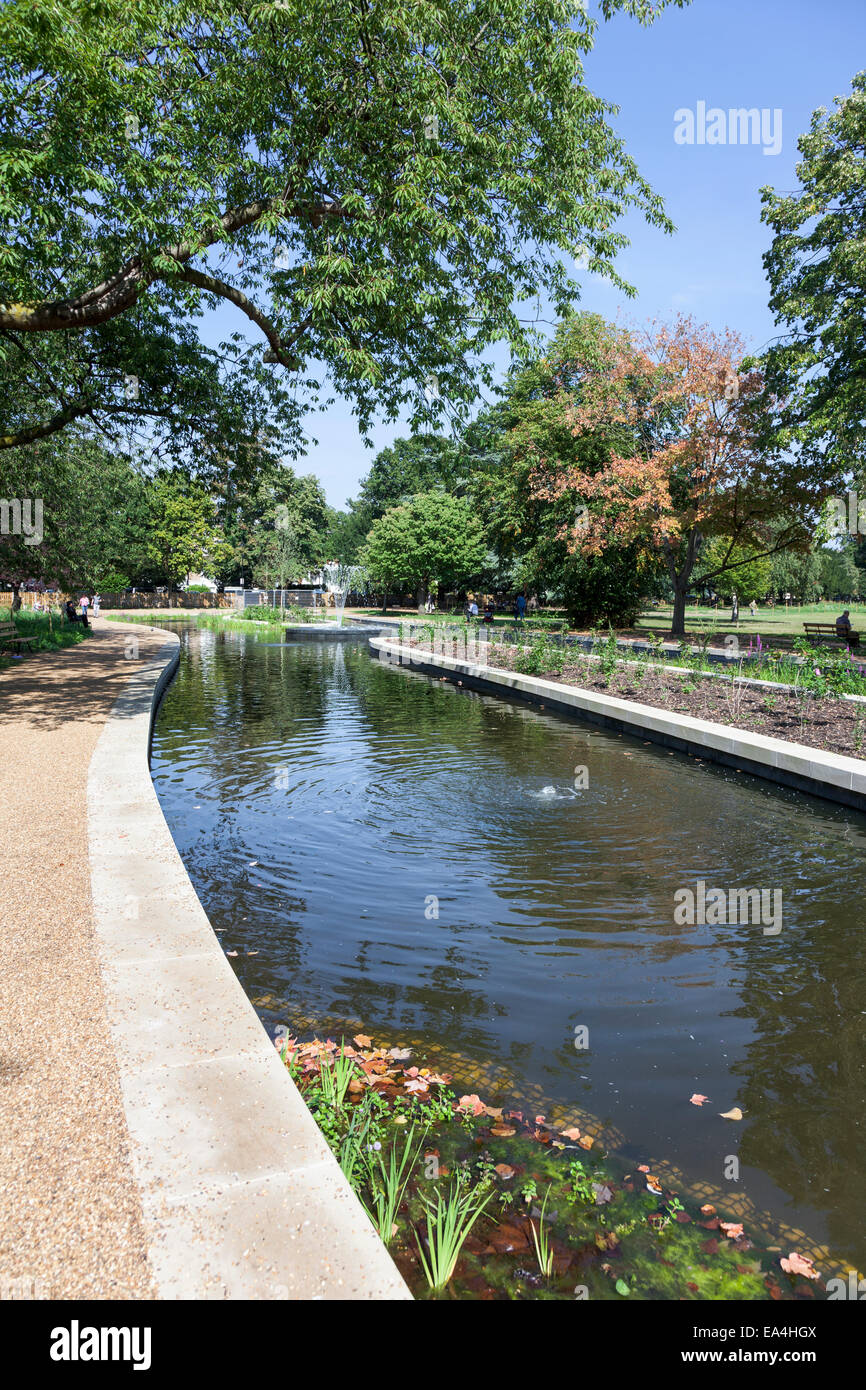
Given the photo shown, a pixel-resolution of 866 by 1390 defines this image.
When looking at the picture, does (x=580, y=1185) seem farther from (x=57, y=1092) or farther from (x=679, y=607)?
(x=679, y=607)

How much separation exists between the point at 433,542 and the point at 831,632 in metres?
32.8

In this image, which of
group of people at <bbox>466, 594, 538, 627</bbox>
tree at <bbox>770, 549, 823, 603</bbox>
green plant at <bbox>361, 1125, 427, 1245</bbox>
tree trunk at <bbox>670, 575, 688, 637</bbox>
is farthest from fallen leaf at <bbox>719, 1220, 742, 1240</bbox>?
tree at <bbox>770, 549, 823, 603</bbox>

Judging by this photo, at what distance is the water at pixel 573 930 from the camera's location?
377 centimetres

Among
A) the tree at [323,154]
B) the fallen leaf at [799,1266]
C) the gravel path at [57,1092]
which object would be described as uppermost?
the tree at [323,154]

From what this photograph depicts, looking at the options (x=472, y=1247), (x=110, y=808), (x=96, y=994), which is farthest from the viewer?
(x=110, y=808)

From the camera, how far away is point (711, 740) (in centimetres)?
1100

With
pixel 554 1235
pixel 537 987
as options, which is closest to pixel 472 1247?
pixel 554 1235

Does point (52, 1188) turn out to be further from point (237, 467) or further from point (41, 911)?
point (237, 467)

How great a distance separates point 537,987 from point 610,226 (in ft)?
41.3

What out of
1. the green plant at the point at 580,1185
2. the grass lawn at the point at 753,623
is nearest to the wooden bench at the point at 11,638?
the green plant at the point at 580,1185

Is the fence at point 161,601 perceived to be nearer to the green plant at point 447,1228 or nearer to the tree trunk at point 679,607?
the tree trunk at point 679,607

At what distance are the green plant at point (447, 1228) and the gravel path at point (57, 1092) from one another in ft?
3.19

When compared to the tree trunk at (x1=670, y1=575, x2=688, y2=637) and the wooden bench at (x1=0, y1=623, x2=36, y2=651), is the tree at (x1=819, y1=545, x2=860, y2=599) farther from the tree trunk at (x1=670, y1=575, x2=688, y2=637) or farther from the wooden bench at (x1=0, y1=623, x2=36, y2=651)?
the wooden bench at (x1=0, y1=623, x2=36, y2=651)

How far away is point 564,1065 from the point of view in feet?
13.4
